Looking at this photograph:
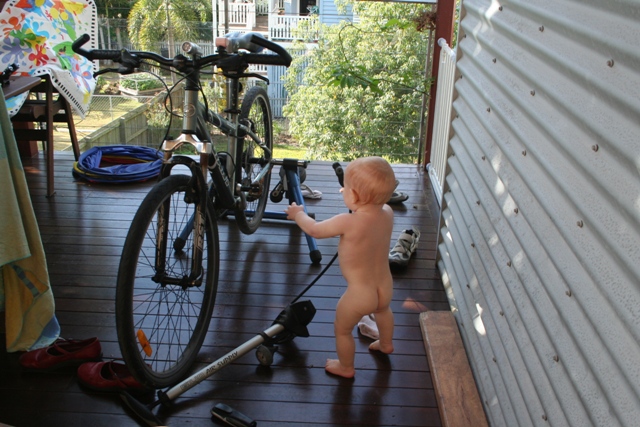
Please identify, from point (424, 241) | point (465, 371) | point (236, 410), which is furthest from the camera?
point (424, 241)

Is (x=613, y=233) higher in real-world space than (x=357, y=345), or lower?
higher

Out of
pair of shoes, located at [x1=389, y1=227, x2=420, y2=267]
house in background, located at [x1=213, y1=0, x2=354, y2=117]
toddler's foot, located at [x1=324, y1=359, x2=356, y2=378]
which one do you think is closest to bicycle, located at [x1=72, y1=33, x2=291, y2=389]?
toddler's foot, located at [x1=324, y1=359, x2=356, y2=378]

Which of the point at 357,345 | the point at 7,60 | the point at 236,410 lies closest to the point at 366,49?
the point at 7,60

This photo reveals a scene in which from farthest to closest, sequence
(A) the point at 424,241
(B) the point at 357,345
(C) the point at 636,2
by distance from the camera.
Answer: (A) the point at 424,241 → (B) the point at 357,345 → (C) the point at 636,2

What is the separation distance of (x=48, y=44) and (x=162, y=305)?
2410mm

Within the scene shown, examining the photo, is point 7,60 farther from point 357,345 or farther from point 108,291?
point 357,345

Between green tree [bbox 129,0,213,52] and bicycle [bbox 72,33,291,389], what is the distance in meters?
9.66

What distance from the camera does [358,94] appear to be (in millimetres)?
8992

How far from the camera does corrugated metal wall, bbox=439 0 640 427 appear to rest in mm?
1273

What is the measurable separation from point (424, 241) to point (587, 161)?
7.61ft

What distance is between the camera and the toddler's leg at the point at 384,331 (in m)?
2.53

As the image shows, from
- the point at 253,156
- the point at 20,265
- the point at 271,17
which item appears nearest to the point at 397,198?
the point at 253,156

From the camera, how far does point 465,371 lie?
96.8 inches

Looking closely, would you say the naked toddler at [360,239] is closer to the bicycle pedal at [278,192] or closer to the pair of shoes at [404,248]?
the pair of shoes at [404,248]
